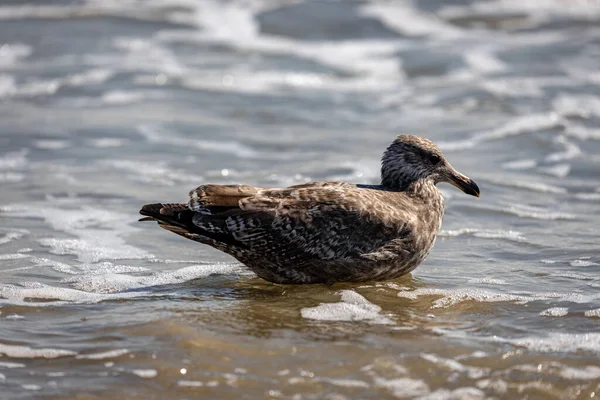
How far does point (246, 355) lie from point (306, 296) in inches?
45.9

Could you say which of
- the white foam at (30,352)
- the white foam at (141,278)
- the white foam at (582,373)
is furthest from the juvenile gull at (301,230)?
the white foam at (582,373)

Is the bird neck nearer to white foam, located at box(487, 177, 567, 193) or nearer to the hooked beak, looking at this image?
the hooked beak

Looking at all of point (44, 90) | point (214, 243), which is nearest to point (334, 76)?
point (44, 90)

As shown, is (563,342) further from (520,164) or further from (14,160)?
(14,160)

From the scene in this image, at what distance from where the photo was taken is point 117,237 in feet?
24.9

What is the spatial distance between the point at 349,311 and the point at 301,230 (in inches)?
28.4

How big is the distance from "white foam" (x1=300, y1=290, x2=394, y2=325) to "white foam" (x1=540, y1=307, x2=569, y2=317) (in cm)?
95

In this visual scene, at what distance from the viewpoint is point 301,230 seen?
6207 mm

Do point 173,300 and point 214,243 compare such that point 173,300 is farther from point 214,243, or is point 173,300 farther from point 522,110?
point 522,110

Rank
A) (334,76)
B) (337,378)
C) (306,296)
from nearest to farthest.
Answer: (337,378), (306,296), (334,76)

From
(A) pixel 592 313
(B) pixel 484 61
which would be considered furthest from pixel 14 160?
(B) pixel 484 61

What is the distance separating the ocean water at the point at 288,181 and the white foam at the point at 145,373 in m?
0.01

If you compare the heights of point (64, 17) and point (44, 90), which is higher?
point (64, 17)

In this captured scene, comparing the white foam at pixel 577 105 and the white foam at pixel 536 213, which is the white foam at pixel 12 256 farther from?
the white foam at pixel 577 105
